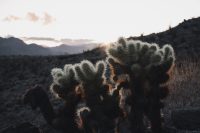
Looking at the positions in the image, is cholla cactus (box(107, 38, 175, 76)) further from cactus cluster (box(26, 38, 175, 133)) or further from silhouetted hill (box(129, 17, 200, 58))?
silhouetted hill (box(129, 17, 200, 58))

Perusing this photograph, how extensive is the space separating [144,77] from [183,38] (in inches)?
688

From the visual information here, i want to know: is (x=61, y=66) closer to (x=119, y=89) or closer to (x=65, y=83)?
(x=65, y=83)

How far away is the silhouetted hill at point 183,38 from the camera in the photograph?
22.5m

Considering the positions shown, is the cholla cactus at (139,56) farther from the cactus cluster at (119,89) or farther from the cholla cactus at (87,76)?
the cholla cactus at (87,76)

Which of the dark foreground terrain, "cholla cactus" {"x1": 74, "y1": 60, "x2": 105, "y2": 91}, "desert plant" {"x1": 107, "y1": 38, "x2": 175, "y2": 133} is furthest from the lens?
the dark foreground terrain

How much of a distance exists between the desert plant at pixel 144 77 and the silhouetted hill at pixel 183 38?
42.4 feet

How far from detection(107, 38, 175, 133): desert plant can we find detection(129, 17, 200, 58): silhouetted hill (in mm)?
12935

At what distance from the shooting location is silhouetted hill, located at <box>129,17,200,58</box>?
2247 cm

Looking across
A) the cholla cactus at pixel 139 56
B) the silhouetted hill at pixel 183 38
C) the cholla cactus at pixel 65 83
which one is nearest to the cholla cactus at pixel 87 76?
the cholla cactus at pixel 65 83

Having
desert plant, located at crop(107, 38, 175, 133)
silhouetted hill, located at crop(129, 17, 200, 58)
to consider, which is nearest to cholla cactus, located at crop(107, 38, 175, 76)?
desert plant, located at crop(107, 38, 175, 133)

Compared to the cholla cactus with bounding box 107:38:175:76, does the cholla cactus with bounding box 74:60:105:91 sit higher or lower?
lower

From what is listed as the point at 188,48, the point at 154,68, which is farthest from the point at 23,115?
the point at 188,48

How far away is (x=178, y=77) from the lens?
45.3ft

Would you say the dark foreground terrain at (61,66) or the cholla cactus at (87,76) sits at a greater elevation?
the cholla cactus at (87,76)
